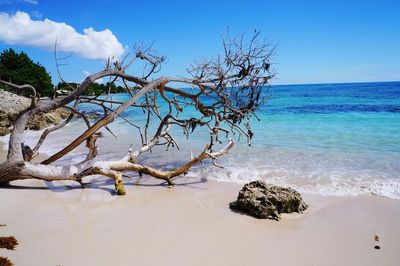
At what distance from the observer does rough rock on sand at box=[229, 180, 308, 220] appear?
5.18m

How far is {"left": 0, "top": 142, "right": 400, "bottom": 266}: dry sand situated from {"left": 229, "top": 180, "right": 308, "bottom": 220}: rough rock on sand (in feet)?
0.53

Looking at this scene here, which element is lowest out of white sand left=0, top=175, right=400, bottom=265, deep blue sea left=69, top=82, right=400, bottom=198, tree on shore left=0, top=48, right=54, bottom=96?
deep blue sea left=69, top=82, right=400, bottom=198

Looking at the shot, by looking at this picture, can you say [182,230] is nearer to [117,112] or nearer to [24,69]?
[117,112]

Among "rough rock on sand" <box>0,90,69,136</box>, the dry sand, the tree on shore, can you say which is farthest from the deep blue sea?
the tree on shore

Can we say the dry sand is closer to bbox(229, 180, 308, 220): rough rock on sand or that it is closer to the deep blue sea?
bbox(229, 180, 308, 220): rough rock on sand

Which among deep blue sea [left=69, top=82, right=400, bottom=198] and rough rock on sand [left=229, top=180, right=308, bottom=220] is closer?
rough rock on sand [left=229, top=180, right=308, bottom=220]

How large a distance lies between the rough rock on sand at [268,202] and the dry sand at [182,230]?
6.4 inches

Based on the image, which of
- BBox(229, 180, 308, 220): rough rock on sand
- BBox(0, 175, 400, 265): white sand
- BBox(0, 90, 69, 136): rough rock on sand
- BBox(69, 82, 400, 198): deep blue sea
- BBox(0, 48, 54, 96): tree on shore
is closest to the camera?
BBox(0, 175, 400, 265): white sand

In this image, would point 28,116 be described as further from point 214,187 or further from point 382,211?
point 382,211

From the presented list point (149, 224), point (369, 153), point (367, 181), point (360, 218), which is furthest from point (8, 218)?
point (369, 153)

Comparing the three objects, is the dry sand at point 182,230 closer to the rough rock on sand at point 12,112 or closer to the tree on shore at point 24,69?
the rough rock on sand at point 12,112

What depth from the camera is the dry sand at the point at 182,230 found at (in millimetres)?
3840

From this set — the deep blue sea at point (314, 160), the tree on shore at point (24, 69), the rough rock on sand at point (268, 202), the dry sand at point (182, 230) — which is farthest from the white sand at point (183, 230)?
the tree on shore at point (24, 69)

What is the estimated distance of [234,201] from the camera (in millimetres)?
5852
